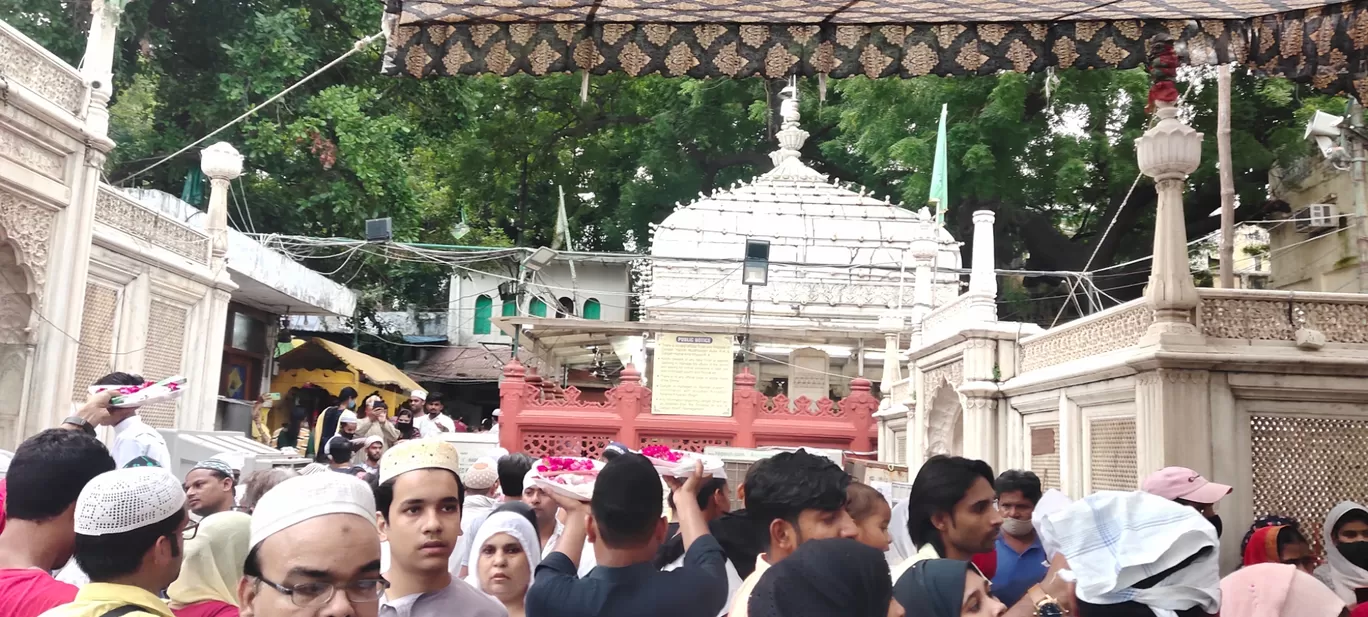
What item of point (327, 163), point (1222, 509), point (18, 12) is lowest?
point (1222, 509)

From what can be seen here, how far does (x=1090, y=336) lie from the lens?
27.7 ft

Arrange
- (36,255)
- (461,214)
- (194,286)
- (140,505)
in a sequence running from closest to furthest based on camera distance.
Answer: (140,505) < (36,255) < (194,286) < (461,214)

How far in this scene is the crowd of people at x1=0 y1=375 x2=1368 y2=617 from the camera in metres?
2.17

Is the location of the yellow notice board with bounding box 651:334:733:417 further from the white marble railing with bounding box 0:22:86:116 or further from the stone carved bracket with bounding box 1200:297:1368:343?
the stone carved bracket with bounding box 1200:297:1368:343

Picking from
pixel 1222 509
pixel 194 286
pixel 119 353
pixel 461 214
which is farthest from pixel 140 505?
pixel 461 214

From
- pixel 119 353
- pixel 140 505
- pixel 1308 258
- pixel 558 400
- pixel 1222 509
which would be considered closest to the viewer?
pixel 140 505

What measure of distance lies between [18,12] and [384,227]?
6880 mm

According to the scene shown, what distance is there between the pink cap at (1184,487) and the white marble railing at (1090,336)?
7.80 ft

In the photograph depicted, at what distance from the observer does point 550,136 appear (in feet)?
101

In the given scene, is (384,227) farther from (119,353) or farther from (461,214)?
(461,214)

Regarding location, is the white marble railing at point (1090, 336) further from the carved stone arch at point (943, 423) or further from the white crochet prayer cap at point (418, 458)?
the white crochet prayer cap at point (418, 458)

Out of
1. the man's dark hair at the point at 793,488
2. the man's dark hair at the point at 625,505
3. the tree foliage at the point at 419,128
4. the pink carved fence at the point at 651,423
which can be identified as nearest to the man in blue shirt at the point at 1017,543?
the man's dark hair at the point at 793,488

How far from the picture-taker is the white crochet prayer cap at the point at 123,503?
2688 millimetres

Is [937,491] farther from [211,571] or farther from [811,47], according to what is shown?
[811,47]
